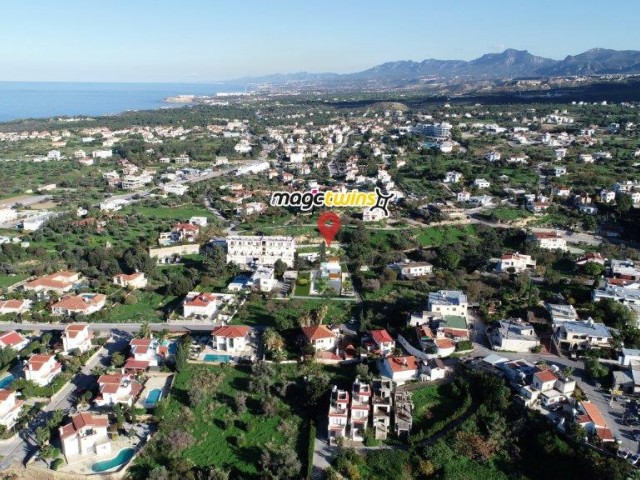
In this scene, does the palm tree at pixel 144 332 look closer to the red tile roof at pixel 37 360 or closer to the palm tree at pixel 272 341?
the red tile roof at pixel 37 360

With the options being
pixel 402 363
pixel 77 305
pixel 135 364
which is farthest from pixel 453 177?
pixel 135 364

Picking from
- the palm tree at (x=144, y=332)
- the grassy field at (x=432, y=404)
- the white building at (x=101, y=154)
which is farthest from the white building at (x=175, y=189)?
the grassy field at (x=432, y=404)

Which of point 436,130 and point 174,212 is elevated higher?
point 436,130

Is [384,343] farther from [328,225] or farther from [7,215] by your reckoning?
[7,215]

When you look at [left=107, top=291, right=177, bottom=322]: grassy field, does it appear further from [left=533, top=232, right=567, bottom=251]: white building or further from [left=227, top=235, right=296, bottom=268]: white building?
[left=533, top=232, right=567, bottom=251]: white building

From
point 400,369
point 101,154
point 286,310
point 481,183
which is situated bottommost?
point 286,310

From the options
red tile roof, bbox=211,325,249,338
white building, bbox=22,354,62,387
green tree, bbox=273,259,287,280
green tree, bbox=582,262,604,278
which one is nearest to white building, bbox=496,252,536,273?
green tree, bbox=582,262,604,278
